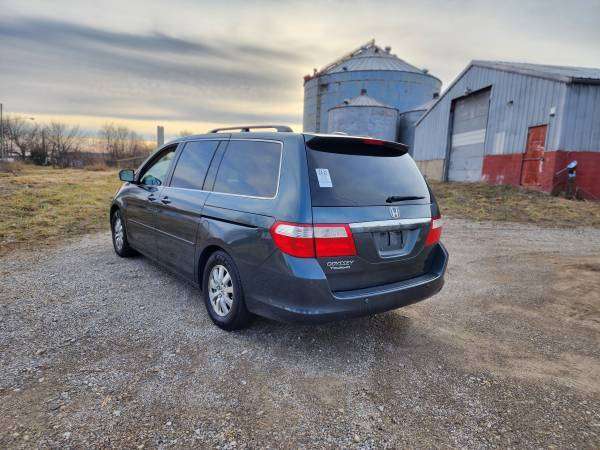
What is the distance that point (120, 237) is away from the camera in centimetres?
582

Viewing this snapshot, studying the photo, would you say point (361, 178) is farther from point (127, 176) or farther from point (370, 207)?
point (127, 176)

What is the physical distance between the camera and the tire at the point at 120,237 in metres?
5.68

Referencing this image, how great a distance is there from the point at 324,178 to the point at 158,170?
111 inches

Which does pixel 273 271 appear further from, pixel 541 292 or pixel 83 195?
pixel 83 195

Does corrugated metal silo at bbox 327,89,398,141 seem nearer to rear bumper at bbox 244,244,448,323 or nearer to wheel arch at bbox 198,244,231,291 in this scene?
wheel arch at bbox 198,244,231,291

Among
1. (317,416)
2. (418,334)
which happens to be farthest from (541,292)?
(317,416)

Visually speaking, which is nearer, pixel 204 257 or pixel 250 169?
pixel 250 169

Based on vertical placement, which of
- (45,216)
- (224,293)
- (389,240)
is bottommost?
(45,216)

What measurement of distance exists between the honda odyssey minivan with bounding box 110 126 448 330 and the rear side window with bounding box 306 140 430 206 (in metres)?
0.01

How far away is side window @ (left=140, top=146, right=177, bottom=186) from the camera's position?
4.68 metres

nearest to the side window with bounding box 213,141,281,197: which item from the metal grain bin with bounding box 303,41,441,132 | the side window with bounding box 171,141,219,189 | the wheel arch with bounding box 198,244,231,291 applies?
the side window with bounding box 171,141,219,189

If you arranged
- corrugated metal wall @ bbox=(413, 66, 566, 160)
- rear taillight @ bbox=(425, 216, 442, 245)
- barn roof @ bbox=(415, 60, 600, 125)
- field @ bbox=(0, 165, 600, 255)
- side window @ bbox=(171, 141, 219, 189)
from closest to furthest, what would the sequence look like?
rear taillight @ bbox=(425, 216, 442, 245) < side window @ bbox=(171, 141, 219, 189) < field @ bbox=(0, 165, 600, 255) < barn roof @ bbox=(415, 60, 600, 125) < corrugated metal wall @ bbox=(413, 66, 566, 160)

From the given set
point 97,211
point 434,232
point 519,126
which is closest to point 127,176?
point 434,232

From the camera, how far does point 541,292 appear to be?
484 centimetres
